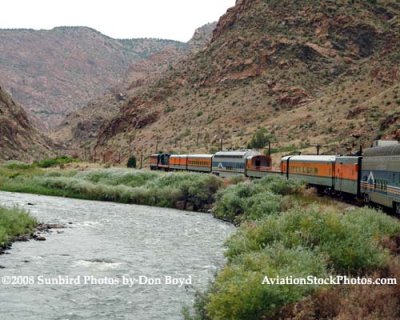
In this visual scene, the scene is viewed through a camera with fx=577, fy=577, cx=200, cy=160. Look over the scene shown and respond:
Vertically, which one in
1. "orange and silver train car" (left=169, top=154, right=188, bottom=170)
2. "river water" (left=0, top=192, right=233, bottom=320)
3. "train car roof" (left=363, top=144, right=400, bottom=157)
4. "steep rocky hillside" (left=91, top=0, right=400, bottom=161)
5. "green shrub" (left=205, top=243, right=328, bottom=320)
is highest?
"steep rocky hillside" (left=91, top=0, right=400, bottom=161)

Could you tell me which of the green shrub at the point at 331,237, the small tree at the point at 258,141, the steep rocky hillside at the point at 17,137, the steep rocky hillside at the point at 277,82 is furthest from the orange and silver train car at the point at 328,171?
the steep rocky hillside at the point at 17,137

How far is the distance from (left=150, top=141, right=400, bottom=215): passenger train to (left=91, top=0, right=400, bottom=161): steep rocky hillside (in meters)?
15.9

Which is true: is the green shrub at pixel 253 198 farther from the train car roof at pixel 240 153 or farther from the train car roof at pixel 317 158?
the train car roof at pixel 240 153

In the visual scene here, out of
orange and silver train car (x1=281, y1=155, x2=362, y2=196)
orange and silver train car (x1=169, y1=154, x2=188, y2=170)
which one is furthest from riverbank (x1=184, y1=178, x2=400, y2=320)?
orange and silver train car (x1=169, y1=154, x2=188, y2=170)

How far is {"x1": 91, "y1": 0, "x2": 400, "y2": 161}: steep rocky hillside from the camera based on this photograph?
86125 mm

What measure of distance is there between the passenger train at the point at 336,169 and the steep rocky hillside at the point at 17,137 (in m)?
55.3

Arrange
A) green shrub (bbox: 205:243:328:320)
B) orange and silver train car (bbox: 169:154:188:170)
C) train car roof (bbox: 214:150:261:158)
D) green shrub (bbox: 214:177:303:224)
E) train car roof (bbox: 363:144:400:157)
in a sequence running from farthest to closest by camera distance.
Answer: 1. orange and silver train car (bbox: 169:154:188:170)
2. train car roof (bbox: 214:150:261:158)
3. green shrub (bbox: 214:177:303:224)
4. train car roof (bbox: 363:144:400:157)
5. green shrub (bbox: 205:243:328:320)

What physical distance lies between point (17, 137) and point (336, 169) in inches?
3893

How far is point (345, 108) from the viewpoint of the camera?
83.9 metres

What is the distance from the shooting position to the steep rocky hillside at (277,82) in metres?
86.1

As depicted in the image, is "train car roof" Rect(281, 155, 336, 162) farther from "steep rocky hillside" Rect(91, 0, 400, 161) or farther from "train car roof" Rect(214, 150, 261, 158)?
"steep rocky hillside" Rect(91, 0, 400, 161)

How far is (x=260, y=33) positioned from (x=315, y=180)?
249 ft

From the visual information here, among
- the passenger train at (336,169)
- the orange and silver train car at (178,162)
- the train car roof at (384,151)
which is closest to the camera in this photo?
the train car roof at (384,151)

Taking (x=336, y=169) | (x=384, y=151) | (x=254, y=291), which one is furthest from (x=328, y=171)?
(x=254, y=291)
